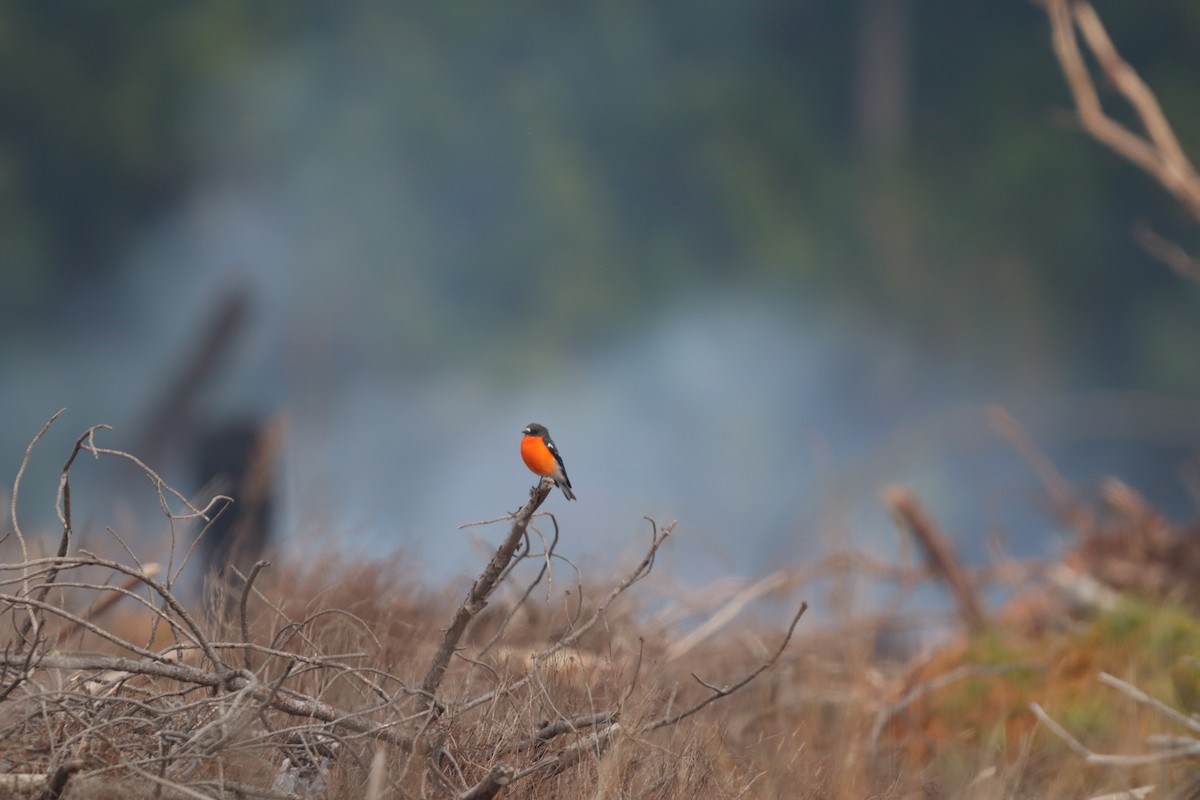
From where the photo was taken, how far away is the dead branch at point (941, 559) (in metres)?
5.30

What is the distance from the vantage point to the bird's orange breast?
190 centimetres

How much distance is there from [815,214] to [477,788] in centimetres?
938

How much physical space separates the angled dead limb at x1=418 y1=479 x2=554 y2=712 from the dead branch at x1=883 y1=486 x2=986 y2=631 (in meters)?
3.70

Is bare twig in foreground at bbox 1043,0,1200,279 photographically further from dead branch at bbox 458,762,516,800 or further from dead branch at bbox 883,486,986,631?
dead branch at bbox 458,762,516,800

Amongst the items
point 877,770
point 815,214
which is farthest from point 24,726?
point 815,214

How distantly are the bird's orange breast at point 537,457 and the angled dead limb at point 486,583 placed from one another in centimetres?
4

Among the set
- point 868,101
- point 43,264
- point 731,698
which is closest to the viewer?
point 731,698

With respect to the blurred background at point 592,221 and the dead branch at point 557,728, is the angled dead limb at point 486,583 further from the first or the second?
the blurred background at point 592,221

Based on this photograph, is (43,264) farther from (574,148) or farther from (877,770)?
(877,770)

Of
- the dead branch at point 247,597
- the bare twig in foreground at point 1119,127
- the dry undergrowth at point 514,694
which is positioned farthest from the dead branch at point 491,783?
the bare twig in foreground at point 1119,127

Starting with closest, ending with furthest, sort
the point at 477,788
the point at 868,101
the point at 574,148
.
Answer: the point at 477,788 < the point at 574,148 < the point at 868,101

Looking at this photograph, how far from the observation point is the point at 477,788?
166 centimetres

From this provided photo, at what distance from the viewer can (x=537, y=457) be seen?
→ 1899 mm

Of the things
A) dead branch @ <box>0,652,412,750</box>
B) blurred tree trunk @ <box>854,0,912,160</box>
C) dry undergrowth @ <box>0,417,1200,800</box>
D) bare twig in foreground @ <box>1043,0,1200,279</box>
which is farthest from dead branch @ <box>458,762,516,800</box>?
blurred tree trunk @ <box>854,0,912,160</box>
